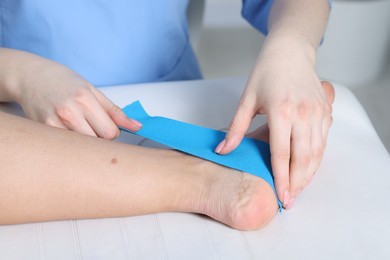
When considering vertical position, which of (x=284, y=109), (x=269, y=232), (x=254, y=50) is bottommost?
(x=254, y=50)

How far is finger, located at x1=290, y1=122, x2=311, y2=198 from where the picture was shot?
0.75 meters

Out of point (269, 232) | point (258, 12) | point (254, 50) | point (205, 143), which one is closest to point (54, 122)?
point (205, 143)

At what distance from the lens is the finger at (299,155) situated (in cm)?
75

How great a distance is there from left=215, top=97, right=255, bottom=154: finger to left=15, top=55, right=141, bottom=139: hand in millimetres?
119

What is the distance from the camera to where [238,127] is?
78cm

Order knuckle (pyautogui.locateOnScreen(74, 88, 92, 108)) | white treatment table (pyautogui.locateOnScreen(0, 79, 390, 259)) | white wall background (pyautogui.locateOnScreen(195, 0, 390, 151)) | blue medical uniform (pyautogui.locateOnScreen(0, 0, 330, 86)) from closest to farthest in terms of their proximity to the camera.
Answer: white treatment table (pyautogui.locateOnScreen(0, 79, 390, 259)) < knuckle (pyautogui.locateOnScreen(74, 88, 92, 108)) < blue medical uniform (pyautogui.locateOnScreen(0, 0, 330, 86)) < white wall background (pyautogui.locateOnScreen(195, 0, 390, 151))

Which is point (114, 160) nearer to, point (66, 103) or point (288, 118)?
point (66, 103)

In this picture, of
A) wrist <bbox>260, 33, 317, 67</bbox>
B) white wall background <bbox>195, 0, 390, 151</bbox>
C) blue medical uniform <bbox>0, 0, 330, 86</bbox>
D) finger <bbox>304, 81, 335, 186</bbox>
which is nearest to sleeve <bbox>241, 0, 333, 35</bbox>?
blue medical uniform <bbox>0, 0, 330, 86</bbox>

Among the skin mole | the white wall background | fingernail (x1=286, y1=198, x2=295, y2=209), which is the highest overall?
the skin mole

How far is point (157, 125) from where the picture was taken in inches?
33.3

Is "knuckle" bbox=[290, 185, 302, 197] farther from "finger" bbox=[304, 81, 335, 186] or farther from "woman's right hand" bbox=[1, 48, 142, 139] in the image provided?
"woman's right hand" bbox=[1, 48, 142, 139]

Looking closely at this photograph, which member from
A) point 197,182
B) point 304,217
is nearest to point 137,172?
point 197,182

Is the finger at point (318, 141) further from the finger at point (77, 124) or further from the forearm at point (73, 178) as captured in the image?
the finger at point (77, 124)

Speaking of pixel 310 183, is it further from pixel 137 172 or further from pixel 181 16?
pixel 181 16
